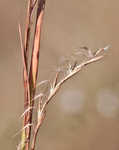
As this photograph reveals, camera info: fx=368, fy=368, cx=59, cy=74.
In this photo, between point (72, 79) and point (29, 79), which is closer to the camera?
point (29, 79)

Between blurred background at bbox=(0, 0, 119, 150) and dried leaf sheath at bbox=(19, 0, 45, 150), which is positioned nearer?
dried leaf sheath at bbox=(19, 0, 45, 150)

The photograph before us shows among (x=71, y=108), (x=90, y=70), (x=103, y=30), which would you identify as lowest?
(x=71, y=108)

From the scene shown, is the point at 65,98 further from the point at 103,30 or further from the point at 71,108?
the point at 103,30

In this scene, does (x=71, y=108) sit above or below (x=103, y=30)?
below

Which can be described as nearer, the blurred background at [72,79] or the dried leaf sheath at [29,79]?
the dried leaf sheath at [29,79]

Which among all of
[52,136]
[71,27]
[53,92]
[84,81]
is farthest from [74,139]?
[53,92]

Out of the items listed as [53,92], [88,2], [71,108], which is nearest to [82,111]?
[71,108]

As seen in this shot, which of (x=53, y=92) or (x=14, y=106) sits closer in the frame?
(x=53, y=92)
